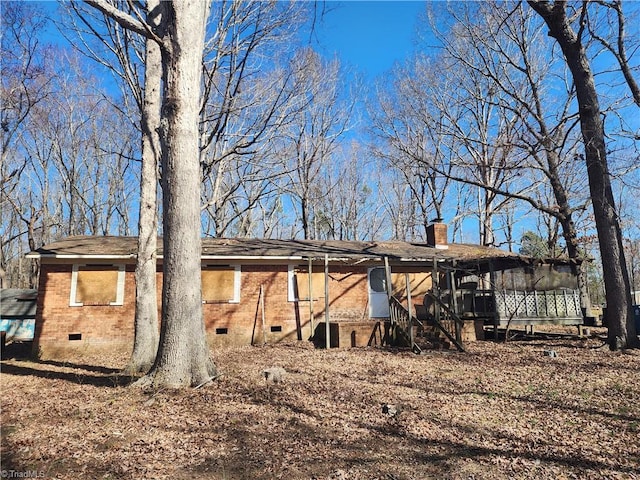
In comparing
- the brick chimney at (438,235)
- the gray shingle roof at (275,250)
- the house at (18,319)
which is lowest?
the house at (18,319)

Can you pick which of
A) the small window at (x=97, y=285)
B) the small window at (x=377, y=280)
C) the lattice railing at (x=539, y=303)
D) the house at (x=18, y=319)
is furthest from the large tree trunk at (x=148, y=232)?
the lattice railing at (x=539, y=303)

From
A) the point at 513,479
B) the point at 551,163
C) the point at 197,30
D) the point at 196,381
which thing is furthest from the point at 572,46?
the point at 196,381

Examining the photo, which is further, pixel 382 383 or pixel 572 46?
pixel 572 46

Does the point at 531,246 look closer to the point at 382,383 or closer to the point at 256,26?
the point at 256,26

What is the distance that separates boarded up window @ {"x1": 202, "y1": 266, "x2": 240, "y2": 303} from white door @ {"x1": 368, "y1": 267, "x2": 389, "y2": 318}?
4.56m

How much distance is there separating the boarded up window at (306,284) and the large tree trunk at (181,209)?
6.69m

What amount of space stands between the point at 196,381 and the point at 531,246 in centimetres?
3207

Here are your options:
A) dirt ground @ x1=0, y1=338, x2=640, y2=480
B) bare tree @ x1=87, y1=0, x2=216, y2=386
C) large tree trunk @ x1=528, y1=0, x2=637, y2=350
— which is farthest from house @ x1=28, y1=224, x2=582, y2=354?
bare tree @ x1=87, y1=0, x2=216, y2=386

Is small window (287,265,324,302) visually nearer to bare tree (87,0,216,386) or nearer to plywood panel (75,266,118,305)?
plywood panel (75,266,118,305)

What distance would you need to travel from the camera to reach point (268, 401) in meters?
5.75

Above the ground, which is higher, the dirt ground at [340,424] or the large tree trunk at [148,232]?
the large tree trunk at [148,232]

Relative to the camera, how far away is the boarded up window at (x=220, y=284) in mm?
12492

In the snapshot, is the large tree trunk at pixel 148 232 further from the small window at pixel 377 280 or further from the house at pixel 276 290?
the small window at pixel 377 280

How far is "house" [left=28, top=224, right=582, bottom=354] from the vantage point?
37.6 feet
